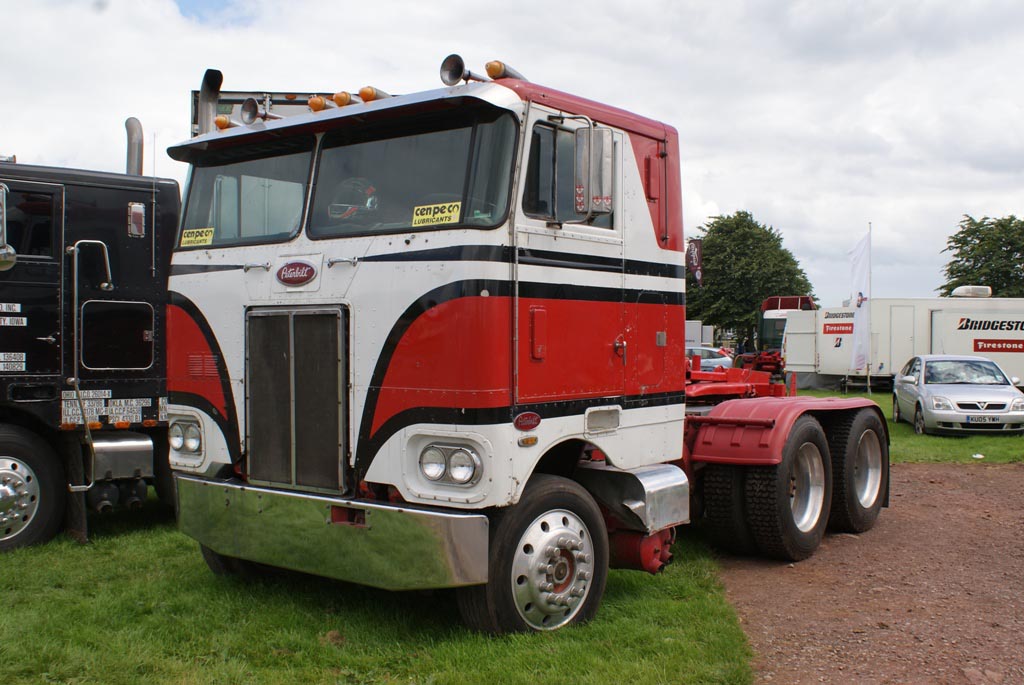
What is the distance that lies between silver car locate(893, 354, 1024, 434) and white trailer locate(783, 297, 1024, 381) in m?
9.16

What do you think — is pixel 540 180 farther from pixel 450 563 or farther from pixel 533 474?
pixel 450 563

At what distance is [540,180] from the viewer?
16.5 ft

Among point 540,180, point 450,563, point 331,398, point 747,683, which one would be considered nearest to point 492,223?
point 540,180

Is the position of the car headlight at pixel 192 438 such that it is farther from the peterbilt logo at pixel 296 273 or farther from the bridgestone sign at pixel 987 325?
the bridgestone sign at pixel 987 325

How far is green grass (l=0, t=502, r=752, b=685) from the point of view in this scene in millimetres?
4703

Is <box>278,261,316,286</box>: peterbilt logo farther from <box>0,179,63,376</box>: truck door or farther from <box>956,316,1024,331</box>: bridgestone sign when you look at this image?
<box>956,316,1024,331</box>: bridgestone sign

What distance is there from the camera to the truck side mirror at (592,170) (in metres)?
4.89

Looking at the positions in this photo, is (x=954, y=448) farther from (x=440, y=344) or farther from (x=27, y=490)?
(x=27, y=490)

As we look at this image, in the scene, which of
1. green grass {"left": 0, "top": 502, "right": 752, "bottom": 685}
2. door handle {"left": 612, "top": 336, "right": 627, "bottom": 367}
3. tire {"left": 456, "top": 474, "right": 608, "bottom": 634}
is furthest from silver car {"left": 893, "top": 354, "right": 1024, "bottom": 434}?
tire {"left": 456, "top": 474, "right": 608, "bottom": 634}

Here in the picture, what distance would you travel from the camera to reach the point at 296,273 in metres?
5.38

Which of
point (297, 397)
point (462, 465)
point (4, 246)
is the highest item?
point (4, 246)

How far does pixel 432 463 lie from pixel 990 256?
4626 centimetres

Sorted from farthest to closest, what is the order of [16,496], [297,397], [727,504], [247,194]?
[16,496], [727,504], [247,194], [297,397]

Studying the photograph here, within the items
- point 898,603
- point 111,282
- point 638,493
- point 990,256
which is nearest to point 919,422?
point 898,603
